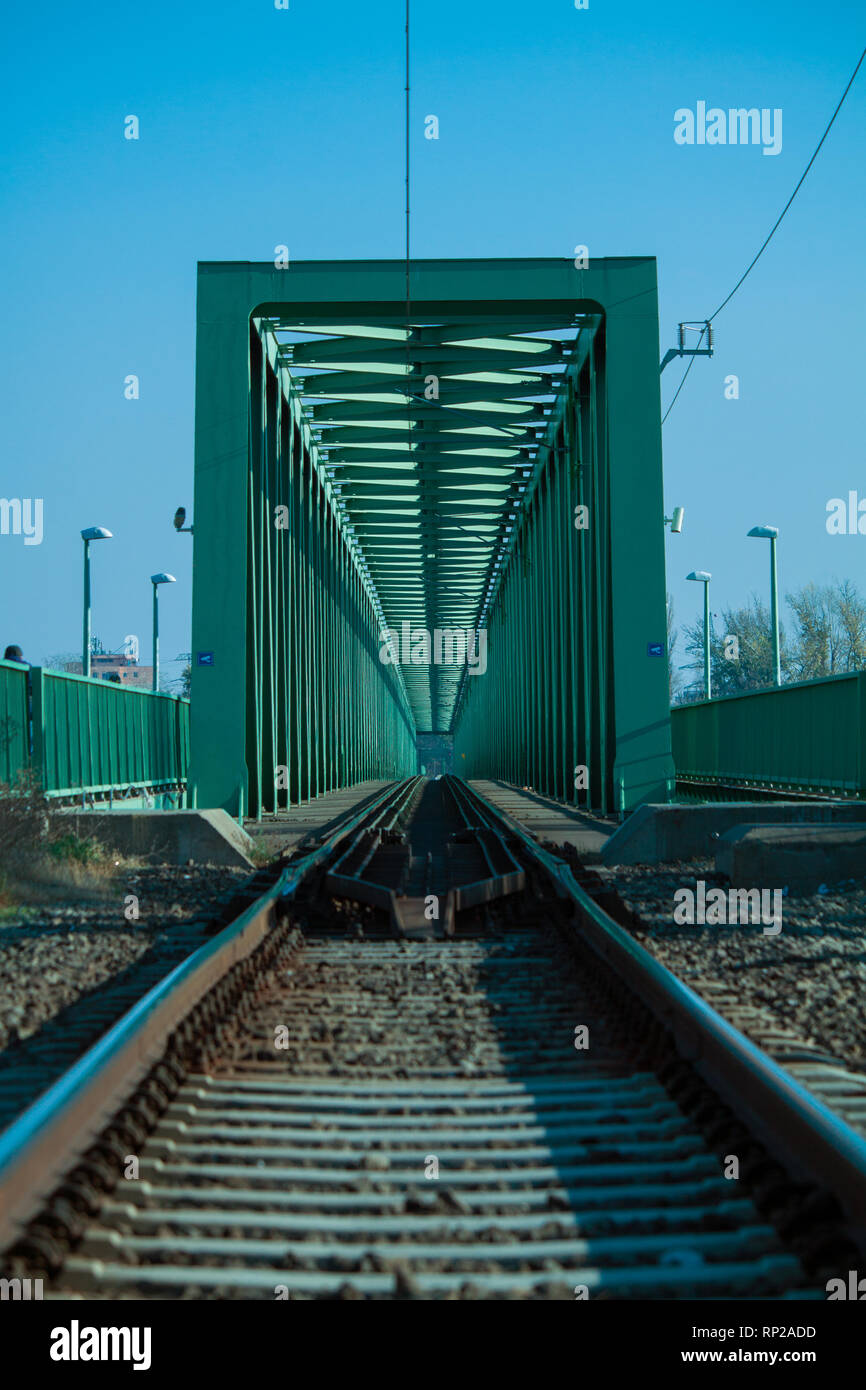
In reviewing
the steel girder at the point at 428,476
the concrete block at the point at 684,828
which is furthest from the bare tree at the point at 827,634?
the concrete block at the point at 684,828

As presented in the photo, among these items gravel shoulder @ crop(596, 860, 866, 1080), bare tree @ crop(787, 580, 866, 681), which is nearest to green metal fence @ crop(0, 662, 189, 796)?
gravel shoulder @ crop(596, 860, 866, 1080)

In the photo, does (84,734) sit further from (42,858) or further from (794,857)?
(794,857)

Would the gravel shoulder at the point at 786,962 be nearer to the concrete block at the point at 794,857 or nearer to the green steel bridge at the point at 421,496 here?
the concrete block at the point at 794,857

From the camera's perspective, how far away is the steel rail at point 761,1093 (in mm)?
2502

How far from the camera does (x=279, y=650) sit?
21.1m

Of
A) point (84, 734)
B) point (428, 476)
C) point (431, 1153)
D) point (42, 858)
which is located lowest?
point (431, 1153)

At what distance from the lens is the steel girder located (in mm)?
16031

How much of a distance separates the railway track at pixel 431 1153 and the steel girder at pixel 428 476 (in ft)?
36.8

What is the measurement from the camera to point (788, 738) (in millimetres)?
13734

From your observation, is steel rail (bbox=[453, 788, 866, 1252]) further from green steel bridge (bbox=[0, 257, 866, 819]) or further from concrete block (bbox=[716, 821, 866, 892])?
green steel bridge (bbox=[0, 257, 866, 819])

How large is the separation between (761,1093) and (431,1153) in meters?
0.83

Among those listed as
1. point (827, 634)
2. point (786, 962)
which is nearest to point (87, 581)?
point (786, 962)

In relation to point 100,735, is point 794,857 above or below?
below
